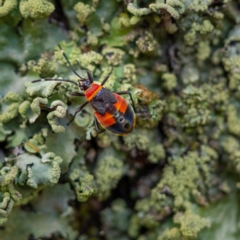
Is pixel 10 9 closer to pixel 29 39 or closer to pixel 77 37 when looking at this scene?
pixel 29 39

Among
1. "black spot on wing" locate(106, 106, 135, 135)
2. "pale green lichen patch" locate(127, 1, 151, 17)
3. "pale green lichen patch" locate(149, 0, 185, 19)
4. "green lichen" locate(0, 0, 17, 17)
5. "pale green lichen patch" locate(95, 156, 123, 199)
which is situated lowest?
"pale green lichen patch" locate(95, 156, 123, 199)

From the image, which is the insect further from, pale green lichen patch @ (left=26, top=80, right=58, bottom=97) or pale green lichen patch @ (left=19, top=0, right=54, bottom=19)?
pale green lichen patch @ (left=19, top=0, right=54, bottom=19)

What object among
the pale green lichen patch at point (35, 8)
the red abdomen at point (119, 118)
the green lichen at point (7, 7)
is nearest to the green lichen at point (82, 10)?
the pale green lichen patch at point (35, 8)

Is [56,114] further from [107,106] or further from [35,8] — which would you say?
[35,8]

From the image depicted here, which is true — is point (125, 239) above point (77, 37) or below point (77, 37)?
below

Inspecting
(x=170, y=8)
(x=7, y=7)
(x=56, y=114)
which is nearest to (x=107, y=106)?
(x=56, y=114)

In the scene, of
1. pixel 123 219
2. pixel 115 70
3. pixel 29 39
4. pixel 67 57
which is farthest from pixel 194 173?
Answer: pixel 29 39

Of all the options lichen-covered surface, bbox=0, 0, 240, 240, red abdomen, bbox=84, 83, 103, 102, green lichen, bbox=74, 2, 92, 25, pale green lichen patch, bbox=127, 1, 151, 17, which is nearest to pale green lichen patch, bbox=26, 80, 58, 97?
lichen-covered surface, bbox=0, 0, 240, 240

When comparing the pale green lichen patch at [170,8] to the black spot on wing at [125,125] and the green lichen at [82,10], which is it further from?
the black spot on wing at [125,125]
